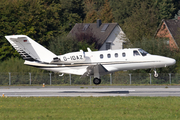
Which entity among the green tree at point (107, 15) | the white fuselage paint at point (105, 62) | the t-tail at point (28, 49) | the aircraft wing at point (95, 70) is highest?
the green tree at point (107, 15)

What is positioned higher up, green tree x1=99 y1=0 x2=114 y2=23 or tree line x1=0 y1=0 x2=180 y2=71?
green tree x1=99 y1=0 x2=114 y2=23

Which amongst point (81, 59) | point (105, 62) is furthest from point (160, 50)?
point (81, 59)

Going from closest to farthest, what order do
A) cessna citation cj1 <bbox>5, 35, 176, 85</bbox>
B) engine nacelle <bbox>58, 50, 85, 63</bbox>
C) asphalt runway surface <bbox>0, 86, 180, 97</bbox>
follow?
asphalt runway surface <bbox>0, 86, 180, 97</bbox> → cessna citation cj1 <bbox>5, 35, 176, 85</bbox> → engine nacelle <bbox>58, 50, 85, 63</bbox>

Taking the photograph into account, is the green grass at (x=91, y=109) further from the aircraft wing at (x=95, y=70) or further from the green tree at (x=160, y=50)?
the green tree at (x=160, y=50)

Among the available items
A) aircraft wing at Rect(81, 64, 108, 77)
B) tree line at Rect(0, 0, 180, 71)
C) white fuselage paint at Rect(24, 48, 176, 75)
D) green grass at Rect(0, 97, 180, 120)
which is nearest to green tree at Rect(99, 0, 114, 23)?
tree line at Rect(0, 0, 180, 71)

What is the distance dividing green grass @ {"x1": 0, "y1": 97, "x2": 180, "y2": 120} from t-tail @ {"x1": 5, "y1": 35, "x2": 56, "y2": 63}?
6799 millimetres

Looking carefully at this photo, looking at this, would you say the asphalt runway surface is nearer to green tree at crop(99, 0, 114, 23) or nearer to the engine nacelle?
the engine nacelle

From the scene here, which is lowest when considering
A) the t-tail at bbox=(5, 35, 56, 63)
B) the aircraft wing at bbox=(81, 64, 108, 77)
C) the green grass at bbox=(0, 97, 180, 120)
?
the green grass at bbox=(0, 97, 180, 120)

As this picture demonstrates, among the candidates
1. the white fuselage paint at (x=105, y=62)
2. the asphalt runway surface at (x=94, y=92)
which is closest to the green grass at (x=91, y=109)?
the asphalt runway surface at (x=94, y=92)

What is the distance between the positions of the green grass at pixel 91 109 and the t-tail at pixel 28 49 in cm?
680

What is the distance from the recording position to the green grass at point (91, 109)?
16250 millimetres

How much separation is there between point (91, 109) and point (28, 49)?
12.3 metres

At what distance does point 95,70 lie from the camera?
2798cm

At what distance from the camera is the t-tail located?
28.2 m
